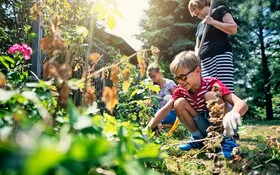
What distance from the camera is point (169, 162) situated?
7.18 feet

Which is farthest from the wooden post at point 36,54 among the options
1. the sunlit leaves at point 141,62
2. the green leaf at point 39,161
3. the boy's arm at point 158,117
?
the green leaf at point 39,161

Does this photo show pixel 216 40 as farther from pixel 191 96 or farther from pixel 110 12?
pixel 110 12

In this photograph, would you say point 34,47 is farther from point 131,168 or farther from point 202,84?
point 131,168

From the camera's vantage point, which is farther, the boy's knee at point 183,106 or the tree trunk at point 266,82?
the tree trunk at point 266,82

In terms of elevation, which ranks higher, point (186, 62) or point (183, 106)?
point (186, 62)

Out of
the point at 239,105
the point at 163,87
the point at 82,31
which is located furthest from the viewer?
the point at 163,87

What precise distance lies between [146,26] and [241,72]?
589 centimetres

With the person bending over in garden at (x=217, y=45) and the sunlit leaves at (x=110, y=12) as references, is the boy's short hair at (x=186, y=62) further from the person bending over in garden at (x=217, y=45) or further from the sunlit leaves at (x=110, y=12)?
the sunlit leaves at (x=110, y=12)

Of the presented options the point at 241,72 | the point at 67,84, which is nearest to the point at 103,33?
the point at 241,72

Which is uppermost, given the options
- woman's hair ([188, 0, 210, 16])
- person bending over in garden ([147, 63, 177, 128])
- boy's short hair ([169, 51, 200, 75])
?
woman's hair ([188, 0, 210, 16])

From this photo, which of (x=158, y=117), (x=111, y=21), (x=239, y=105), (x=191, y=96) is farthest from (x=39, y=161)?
(x=191, y=96)

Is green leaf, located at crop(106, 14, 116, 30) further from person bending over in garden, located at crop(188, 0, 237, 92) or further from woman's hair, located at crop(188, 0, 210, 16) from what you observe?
woman's hair, located at crop(188, 0, 210, 16)

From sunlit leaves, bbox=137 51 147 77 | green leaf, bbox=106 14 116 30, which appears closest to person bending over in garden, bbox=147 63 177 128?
sunlit leaves, bbox=137 51 147 77

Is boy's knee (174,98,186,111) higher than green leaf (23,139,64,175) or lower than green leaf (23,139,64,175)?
lower
